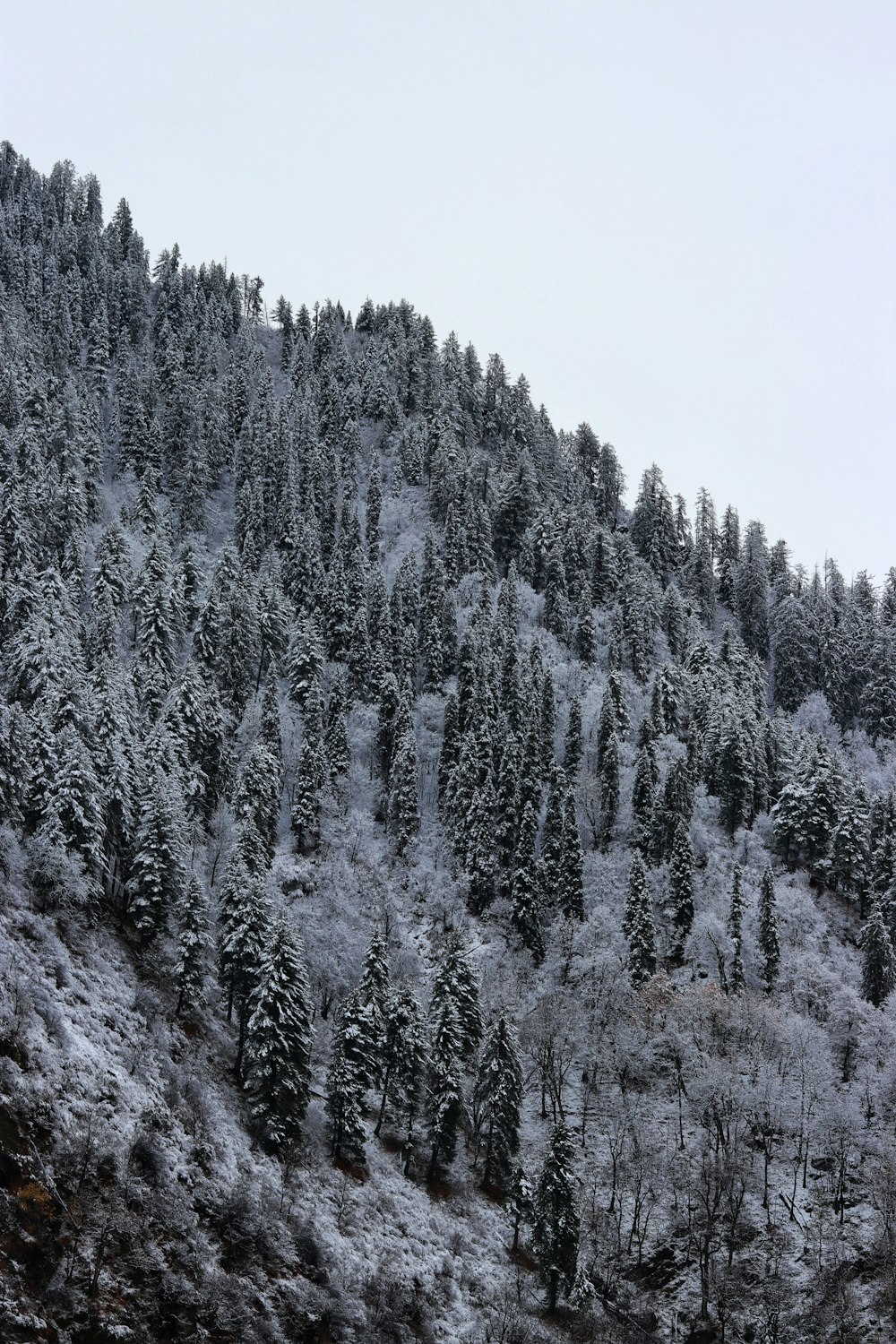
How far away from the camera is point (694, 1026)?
82188 mm

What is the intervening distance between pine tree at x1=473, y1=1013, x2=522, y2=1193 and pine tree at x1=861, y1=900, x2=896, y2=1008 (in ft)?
107

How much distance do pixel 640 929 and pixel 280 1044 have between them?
37138mm

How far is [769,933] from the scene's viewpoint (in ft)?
284

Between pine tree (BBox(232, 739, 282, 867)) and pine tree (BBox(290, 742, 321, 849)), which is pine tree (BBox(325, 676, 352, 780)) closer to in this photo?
pine tree (BBox(290, 742, 321, 849))

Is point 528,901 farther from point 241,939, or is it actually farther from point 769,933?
point 241,939

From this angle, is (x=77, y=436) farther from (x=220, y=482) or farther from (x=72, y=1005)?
(x=72, y=1005)

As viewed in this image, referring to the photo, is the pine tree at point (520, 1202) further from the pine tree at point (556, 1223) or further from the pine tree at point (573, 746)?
the pine tree at point (573, 746)

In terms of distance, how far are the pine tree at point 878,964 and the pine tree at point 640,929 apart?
1806 cm

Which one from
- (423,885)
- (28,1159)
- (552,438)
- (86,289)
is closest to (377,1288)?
(28,1159)

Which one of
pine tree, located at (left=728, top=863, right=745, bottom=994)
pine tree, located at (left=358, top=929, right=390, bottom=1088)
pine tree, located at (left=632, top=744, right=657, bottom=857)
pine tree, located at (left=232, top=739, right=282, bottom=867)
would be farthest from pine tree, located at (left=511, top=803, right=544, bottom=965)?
pine tree, located at (left=232, top=739, right=282, bottom=867)

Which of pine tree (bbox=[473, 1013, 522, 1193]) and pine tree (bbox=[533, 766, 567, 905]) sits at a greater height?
pine tree (bbox=[533, 766, 567, 905])

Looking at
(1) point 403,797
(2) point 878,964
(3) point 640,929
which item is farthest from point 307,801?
(2) point 878,964

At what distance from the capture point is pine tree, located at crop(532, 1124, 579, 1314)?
202 ft

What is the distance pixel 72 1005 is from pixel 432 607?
76818 mm
